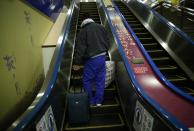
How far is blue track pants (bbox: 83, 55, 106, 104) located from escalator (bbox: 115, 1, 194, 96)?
5.16 feet

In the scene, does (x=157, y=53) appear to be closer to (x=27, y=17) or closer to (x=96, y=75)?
(x=96, y=75)

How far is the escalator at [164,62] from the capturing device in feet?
17.4

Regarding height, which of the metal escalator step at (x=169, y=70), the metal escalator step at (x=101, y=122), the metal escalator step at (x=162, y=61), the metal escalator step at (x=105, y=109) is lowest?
the metal escalator step at (x=101, y=122)

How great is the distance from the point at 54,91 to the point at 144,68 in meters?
2.13

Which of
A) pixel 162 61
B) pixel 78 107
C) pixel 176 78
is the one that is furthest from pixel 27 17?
pixel 176 78

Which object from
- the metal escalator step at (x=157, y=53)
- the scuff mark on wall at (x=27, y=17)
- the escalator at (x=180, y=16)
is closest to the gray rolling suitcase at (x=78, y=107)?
the scuff mark on wall at (x=27, y=17)

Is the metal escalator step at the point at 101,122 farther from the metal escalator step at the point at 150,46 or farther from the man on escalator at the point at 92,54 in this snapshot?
the metal escalator step at the point at 150,46

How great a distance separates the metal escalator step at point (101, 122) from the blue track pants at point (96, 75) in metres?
0.33

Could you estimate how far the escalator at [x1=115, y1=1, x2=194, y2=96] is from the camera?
532cm

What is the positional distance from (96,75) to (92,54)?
0.42 meters

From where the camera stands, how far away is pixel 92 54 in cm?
468

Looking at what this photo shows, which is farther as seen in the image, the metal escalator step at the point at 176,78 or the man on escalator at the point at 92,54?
the metal escalator step at the point at 176,78

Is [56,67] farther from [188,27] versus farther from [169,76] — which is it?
[188,27]

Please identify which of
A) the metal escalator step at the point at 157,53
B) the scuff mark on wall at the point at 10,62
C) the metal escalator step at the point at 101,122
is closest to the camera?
the scuff mark on wall at the point at 10,62
